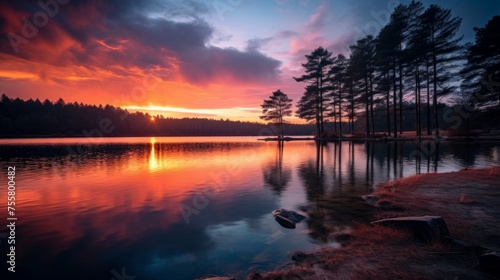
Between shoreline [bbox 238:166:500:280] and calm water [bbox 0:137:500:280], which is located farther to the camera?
calm water [bbox 0:137:500:280]

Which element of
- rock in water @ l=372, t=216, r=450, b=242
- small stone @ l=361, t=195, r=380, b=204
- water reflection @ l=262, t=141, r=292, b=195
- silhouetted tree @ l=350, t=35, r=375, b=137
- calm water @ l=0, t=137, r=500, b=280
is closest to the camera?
rock in water @ l=372, t=216, r=450, b=242

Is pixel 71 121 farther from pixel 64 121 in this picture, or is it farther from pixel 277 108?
pixel 277 108

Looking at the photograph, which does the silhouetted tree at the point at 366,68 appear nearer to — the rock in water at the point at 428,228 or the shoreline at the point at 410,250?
the shoreline at the point at 410,250

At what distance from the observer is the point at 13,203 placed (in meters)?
11.0

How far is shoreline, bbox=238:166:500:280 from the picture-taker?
449 cm

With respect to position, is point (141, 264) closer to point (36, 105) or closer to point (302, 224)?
point (302, 224)

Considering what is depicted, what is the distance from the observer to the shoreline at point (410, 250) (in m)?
4.49

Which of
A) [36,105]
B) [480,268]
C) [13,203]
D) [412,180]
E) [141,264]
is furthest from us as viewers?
[36,105]

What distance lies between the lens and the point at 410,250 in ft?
17.2

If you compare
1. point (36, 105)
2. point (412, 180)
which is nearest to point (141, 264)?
point (412, 180)

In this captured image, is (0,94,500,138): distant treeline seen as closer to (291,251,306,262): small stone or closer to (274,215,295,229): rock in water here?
(274,215,295,229): rock in water

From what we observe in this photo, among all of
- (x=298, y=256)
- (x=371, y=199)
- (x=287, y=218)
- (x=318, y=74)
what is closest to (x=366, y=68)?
(x=318, y=74)

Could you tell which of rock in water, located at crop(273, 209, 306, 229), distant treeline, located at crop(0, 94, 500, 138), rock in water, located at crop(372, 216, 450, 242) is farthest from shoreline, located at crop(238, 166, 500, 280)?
distant treeline, located at crop(0, 94, 500, 138)

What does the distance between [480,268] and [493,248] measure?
1.32 m
